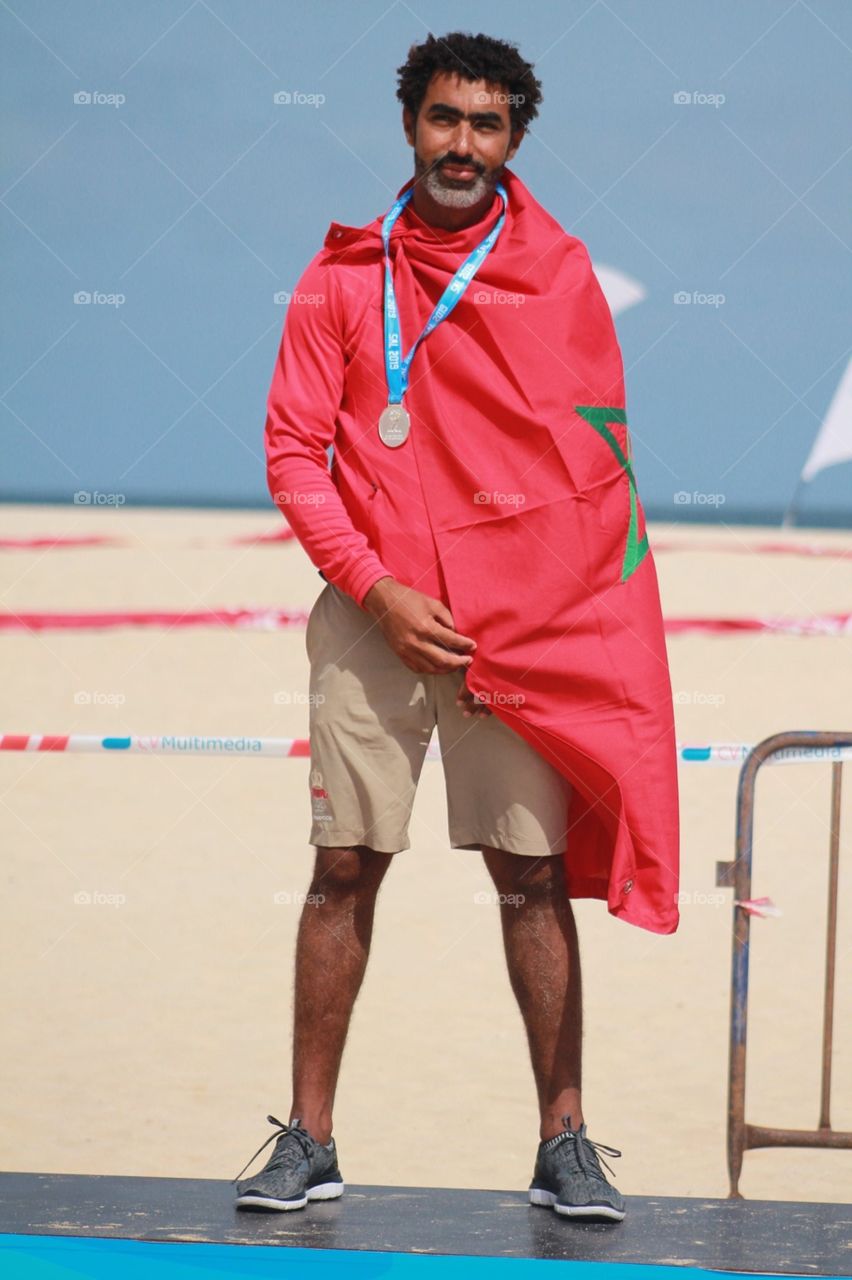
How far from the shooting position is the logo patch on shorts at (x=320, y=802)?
2746mm

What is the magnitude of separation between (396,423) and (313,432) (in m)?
0.15

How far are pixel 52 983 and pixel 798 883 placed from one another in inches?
117

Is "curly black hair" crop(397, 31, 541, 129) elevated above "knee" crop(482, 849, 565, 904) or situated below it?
above

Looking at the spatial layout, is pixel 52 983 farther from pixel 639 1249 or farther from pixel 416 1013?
pixel 639 1249

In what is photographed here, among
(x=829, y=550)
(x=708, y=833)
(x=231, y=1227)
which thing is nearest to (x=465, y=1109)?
(x=231, y=1227)

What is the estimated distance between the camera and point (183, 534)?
35.1 metres

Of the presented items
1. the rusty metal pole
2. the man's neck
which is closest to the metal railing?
the rusty metal pole

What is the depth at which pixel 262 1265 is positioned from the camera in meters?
2.41

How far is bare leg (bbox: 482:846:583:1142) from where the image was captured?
110 inches

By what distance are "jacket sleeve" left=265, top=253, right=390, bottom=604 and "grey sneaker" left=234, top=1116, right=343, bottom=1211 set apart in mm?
947

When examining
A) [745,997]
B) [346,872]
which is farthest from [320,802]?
[745,997]

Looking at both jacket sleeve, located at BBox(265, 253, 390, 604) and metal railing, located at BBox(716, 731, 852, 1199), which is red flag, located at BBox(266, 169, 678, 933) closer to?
jacket sleeve, located at BBox(265, 253, 390, 604)

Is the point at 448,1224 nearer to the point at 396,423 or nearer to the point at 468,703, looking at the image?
the point at 468,703

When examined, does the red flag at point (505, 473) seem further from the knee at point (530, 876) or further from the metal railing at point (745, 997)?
the metal railing at point (745, 997)
